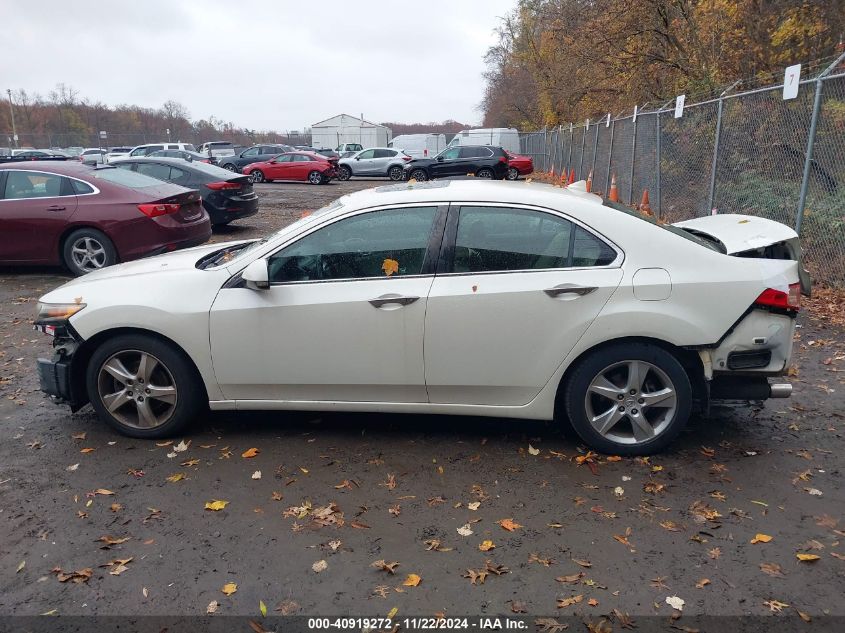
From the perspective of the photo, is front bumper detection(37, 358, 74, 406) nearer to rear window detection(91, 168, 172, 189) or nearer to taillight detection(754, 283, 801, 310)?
taillight detection(754, 283, 801, 310)

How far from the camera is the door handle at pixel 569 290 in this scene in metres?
3.83

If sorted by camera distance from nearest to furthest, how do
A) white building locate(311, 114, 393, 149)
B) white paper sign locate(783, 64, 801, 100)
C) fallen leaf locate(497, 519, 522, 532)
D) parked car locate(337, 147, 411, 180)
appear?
1. fallen leaf locate(497, 519, 522, 532)
2. white paper sign locate(783, 64, 801, 100)
3. parked car locate(337, 147, 411, 180)
4. white building locate(311, 114, 393, 149)

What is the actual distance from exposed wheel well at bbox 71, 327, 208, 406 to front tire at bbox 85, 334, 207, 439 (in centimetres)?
2

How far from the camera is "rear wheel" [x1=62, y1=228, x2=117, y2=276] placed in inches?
360

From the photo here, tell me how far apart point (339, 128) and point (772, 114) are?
68.3m

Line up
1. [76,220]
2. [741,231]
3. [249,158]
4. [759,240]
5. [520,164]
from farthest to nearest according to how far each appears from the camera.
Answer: [249,158]
[520,164]
[76,220]
[741,231]
[759,240]

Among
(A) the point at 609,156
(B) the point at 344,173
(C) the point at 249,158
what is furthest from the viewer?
(B) the point at 344,173

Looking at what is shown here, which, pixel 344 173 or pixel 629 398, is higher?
pixel 344 173

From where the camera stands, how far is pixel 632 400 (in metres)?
3.93

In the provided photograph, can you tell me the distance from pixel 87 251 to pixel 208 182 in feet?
14.5

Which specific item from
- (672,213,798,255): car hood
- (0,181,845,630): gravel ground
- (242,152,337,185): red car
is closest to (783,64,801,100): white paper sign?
(672,213,798,255): car hood

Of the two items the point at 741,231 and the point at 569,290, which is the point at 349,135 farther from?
the point at 569,290

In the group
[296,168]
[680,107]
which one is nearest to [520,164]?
[296,168]

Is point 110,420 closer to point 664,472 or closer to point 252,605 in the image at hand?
point 252,605
